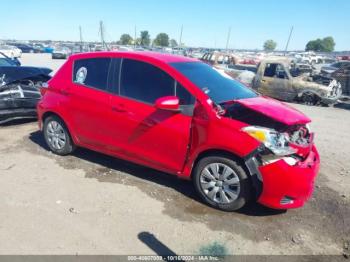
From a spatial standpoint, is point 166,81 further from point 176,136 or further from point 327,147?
point 327,147

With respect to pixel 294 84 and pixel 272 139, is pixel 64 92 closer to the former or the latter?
pixel 272 139

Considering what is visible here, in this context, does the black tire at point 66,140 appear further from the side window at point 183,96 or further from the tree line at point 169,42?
the tree line at point 169,42

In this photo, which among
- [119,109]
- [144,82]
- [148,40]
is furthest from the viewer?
[148,40]

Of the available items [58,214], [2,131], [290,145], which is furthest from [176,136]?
[2,131]

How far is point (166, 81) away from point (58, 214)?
2.02 m

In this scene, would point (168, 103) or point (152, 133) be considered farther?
point (152, 133)

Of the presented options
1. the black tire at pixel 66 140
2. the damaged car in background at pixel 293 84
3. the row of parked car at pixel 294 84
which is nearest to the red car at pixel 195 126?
the black tire at pixel 66 140

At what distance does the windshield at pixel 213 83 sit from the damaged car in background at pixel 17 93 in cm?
425

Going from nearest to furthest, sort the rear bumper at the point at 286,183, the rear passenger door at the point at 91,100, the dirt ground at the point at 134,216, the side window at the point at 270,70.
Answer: the dirt ground at the point at 134,216
the rear bumper at the point at 286,183
the rear passenger door at the point at 91,100
the side window at the point at 270,70

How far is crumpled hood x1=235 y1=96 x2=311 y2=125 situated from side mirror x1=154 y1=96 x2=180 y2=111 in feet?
2.63

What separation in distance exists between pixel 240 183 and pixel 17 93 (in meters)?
5.42

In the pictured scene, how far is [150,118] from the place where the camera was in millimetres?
4141

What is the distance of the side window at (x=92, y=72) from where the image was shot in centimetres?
468

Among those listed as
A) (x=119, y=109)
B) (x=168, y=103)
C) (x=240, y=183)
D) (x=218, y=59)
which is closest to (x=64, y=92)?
(x=119, y=109)
